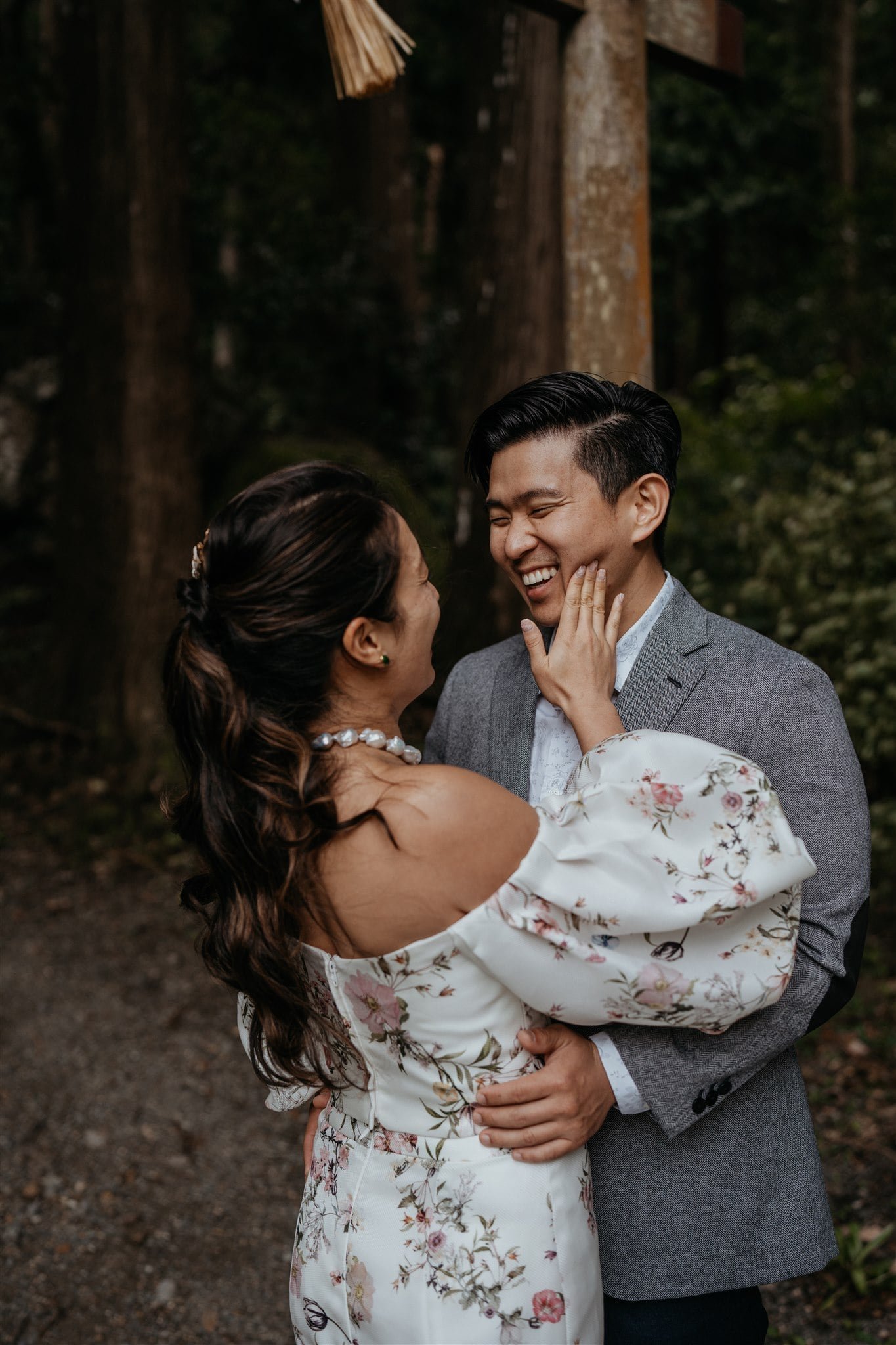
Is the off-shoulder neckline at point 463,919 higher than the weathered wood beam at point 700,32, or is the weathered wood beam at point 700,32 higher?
the weathered wood beam at point 700,32

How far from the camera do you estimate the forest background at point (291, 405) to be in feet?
15.1

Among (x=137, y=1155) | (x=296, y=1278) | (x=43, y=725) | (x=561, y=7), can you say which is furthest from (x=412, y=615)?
(x=43, y=725)

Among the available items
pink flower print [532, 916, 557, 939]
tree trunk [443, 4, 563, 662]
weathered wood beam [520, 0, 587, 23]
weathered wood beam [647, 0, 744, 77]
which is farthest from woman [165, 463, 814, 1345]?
tree trunk [443, 4, 563, 662]

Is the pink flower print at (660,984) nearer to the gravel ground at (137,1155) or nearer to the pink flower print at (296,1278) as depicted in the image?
the pink flower print at (296,1278)

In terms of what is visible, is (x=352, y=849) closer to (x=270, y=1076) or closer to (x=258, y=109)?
(x=270, y=1076)

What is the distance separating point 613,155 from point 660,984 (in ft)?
6.43

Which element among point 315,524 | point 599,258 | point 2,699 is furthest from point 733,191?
point 315,524

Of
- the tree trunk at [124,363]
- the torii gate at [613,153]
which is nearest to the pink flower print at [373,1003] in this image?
the torii gate at [613,153]

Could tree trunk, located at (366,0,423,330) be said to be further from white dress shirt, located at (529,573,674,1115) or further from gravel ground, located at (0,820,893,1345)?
white dress shirt, located at (529,573,674,1115)

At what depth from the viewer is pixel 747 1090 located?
1.90m

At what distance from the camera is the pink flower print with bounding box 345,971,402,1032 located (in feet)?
5.34

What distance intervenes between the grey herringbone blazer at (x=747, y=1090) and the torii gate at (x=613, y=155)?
107 cm

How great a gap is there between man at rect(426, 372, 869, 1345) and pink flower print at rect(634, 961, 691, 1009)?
0.68 feet

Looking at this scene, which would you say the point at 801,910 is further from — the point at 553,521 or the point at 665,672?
the point at 553,521
